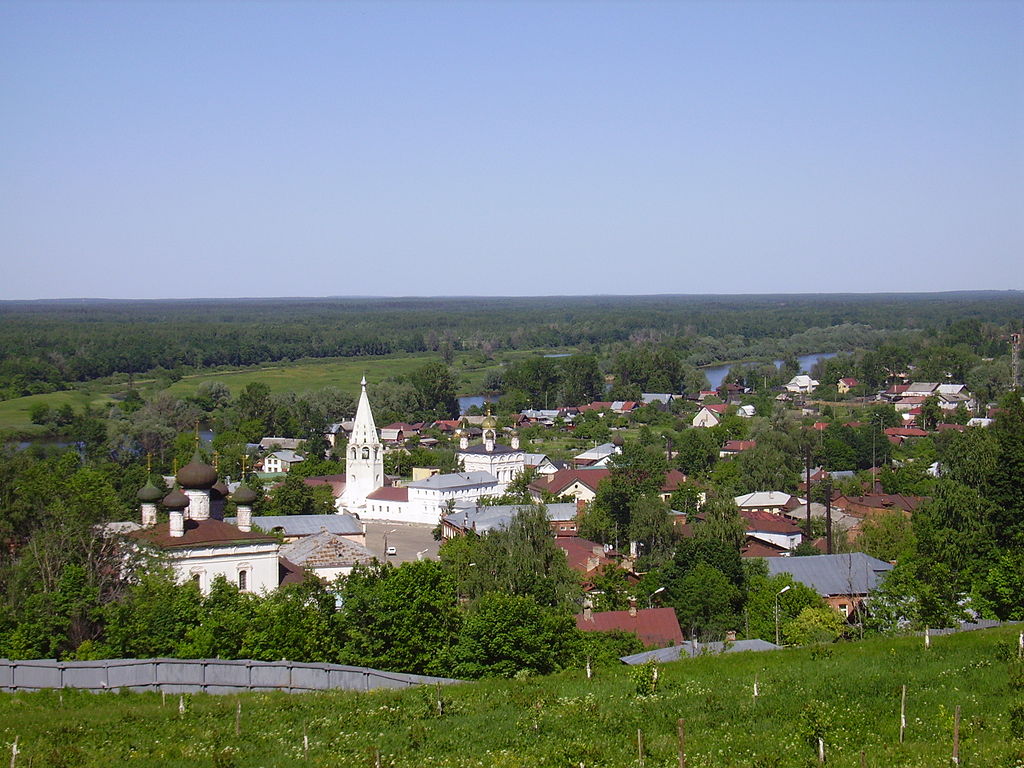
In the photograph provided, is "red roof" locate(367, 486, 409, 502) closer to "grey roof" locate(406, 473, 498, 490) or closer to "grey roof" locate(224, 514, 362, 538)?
"grey roof" locate(406, 473, 498, 490)

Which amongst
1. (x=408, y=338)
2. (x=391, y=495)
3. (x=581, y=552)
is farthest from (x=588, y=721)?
(x=408, y=338)

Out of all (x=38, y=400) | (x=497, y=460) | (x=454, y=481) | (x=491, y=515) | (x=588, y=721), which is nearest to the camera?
(x=588, y=721)

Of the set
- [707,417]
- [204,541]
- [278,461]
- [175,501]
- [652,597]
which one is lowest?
[278,461]

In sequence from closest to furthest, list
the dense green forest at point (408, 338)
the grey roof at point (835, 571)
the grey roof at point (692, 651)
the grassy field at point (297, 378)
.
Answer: the grey roof at point (692, 651), the grey roof at point (835, 571), the grassy field at point (297, 378), the dense green forest at point (408, 338)

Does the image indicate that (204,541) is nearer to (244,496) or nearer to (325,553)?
(244,496)

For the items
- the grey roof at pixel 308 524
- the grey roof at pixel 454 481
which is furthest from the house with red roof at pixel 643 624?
the grey roof at pixel 454 481

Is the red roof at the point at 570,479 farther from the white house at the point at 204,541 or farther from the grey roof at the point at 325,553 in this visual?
the white house at the point at 204,541
